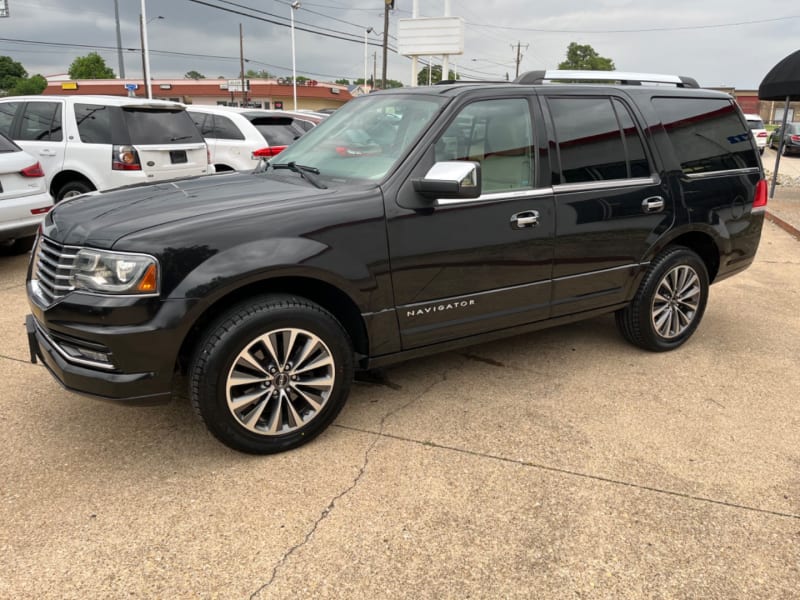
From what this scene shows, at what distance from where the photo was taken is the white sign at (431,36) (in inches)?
715

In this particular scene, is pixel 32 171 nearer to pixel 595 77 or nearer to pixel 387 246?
pixel 387 246

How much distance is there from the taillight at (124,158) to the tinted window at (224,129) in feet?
7.33

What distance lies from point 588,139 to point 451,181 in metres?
1.30

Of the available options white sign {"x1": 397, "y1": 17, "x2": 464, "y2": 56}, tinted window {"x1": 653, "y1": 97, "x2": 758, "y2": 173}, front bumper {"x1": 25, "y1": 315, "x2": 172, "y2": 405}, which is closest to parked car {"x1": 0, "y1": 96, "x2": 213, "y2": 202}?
front bumper {"x1": 25, "y1": 315, "x2": 172, "y2": 405}

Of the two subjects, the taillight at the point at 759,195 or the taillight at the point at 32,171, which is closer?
the taillight at the point at 759,195

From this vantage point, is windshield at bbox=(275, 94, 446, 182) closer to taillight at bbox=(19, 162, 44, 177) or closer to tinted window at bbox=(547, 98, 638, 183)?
tinted window at bbox=(547, 98, 638, 183)

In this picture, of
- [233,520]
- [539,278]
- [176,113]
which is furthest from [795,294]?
[176,113]

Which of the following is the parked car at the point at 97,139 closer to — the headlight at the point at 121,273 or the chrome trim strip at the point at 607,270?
the headlight at the point at 121,273

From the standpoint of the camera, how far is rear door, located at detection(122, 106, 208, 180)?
7828 millimetres

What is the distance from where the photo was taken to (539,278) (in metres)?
3.80

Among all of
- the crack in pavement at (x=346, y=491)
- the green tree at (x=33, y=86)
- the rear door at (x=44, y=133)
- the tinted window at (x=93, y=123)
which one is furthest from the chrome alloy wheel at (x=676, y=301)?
the green tree at (x=33, y=86)

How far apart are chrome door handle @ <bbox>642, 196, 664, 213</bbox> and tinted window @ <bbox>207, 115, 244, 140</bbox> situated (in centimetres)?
719

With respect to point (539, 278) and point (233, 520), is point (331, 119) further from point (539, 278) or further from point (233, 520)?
point (233, 520)

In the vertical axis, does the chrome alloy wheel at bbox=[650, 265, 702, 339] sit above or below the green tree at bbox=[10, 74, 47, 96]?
below
